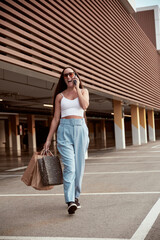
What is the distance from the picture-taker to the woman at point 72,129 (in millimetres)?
4137

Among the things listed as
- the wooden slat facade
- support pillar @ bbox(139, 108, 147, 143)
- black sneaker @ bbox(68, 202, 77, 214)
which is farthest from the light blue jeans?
support pillar @ bbox(139, 108, 147, 143)

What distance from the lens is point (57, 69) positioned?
10.1m

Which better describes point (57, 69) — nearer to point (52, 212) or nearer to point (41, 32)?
point (41, 32)

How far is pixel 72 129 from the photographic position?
4.24m

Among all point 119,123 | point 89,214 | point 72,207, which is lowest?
point 89,214

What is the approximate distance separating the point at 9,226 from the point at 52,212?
0.69 meters

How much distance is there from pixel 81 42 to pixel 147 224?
966 cm

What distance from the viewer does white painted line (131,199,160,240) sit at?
10.3 feet

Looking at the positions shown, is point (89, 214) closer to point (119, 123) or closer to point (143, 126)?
point (119, 123)

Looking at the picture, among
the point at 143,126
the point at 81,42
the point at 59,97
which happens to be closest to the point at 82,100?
the point at 59,97

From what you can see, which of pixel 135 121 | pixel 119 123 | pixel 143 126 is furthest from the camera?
pixel 143 126

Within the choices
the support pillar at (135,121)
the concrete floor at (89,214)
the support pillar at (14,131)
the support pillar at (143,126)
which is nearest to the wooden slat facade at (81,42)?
the support pillar at (135,121)

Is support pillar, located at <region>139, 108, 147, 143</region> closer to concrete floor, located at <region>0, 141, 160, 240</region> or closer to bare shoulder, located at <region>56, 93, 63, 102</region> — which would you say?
concrete floor, located at <region>0, 141, 160, 240</region>

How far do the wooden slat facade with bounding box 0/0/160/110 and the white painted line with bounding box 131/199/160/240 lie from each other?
4.64m
